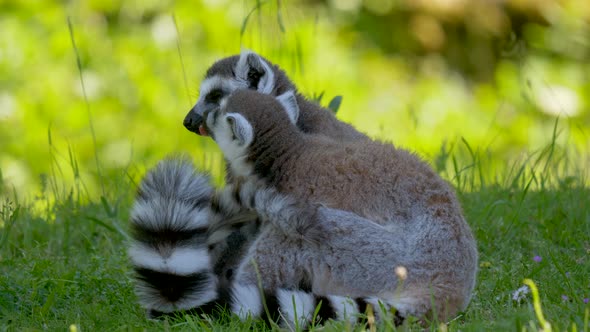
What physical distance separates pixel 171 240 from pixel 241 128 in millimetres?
619

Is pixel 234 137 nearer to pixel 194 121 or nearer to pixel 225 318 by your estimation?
pixel 225 318

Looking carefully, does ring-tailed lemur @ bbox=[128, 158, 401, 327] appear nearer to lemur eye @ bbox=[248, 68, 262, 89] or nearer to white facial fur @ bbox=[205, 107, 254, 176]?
white facial fur @ bbox=[205, 107, 254, 176]

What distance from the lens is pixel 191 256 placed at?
344 centimetres

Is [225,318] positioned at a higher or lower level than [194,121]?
lower

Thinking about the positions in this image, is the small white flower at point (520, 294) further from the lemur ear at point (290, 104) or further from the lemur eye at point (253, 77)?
the lemur eye at point (253, 77)

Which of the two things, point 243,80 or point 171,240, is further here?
point 243,80

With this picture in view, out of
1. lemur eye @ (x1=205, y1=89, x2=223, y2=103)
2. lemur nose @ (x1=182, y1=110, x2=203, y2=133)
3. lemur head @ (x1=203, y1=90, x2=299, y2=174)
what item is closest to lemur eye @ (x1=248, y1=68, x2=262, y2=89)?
lemur eye @ (x1=205, y1=89, x2=223, y2=103)

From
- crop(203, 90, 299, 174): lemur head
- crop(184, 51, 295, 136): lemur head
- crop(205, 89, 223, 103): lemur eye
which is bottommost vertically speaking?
crop(205, 89, 223, 103): lemur eye

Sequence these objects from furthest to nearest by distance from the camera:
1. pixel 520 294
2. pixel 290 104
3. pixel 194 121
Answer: pixel 194 121, pixel 290 104, pixel 520 294

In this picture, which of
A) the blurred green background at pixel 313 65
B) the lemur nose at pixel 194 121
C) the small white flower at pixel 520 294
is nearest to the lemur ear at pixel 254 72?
the lemur nose at pixel 194 121

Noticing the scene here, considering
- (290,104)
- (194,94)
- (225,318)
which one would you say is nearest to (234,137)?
(290,104)

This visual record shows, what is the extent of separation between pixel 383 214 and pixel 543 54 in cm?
705

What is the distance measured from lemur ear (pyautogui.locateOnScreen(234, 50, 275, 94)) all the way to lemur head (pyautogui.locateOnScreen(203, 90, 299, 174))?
0.90 metres

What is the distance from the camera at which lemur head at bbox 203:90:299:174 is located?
3.82m
